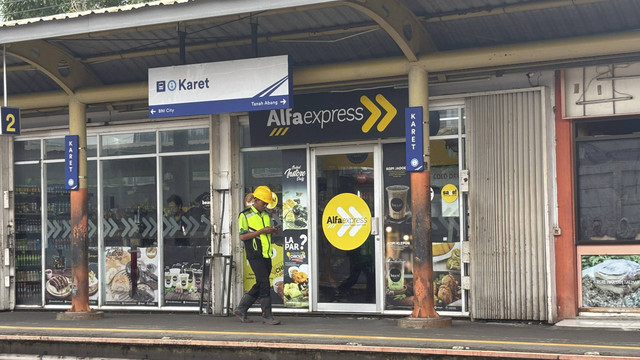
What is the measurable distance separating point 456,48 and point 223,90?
3450mm

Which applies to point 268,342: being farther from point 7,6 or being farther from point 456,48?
point 7,6

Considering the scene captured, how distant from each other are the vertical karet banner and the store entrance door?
0.18m

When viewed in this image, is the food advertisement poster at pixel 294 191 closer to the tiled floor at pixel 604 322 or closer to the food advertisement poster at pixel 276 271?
the food advertisement poster at pixel 276 271

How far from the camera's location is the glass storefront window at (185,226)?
Answer: 51.0ft

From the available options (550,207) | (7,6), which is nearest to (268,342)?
(550,207)

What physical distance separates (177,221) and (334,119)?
11.3 feet

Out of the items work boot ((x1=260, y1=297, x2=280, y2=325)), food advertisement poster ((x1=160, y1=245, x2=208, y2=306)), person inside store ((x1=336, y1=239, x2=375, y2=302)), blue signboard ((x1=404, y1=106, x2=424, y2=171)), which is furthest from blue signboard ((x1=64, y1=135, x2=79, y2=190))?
blue signboard ((x1=404, y1=106, x2=424, y2=171))

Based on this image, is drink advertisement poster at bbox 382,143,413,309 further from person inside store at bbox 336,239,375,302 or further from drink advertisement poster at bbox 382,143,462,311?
person inside store at bbox 336,239,375,302

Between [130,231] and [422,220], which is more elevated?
[422,220]

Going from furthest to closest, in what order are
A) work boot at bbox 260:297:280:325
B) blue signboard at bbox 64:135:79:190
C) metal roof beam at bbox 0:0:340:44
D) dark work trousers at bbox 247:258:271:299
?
blue signboard at bbox 64:135:79:190
work boot at bbox 260:297:280:325
dark work trousers at bbox 247:258:271:299
metal roof beam at bbox 0:0:340:44

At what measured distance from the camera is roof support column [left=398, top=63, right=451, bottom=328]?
41.0 feet

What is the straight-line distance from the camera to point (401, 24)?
39.8 feet

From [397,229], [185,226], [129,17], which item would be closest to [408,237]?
[397,229]

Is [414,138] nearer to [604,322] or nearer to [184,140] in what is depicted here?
[604,322]
